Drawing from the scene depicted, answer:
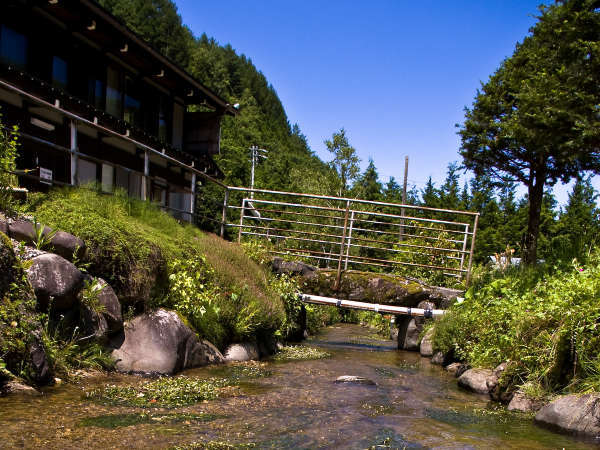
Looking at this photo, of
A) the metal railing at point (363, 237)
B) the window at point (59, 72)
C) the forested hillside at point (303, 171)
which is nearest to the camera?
the metal railing at point (363, 237)

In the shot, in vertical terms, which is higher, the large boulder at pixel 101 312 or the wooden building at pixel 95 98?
the wooden building at pixel 95 98

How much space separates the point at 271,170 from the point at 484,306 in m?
51.3

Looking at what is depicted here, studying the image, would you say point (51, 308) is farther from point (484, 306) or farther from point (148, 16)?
Answer: point (148, 16)

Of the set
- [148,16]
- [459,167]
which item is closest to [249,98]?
[148,16]

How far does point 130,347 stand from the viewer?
21.1ft

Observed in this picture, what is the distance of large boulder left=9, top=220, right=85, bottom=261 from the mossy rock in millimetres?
7152

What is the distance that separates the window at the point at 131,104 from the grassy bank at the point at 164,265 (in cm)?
852

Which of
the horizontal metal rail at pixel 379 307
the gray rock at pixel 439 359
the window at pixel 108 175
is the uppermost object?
the window at pixel 108 175

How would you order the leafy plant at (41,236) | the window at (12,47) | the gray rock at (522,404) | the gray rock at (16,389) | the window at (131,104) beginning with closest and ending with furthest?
the gray rock at (16,389) < the leafy plant at (41,236) < the gray rock at (522,404) < the window at (12,47) < the window at (131,104)

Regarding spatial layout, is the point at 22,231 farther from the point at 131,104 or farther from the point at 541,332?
the point at 131,104

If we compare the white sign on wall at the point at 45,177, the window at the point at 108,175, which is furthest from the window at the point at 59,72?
the white sign on wall at the point at 45,177

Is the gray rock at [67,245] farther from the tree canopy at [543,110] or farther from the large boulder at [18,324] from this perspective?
the tree canopy at [543,110]

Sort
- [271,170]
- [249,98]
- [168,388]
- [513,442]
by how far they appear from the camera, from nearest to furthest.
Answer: [513,442], [168,388], [271,170], [249,98]

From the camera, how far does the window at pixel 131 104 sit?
55.3 feet
